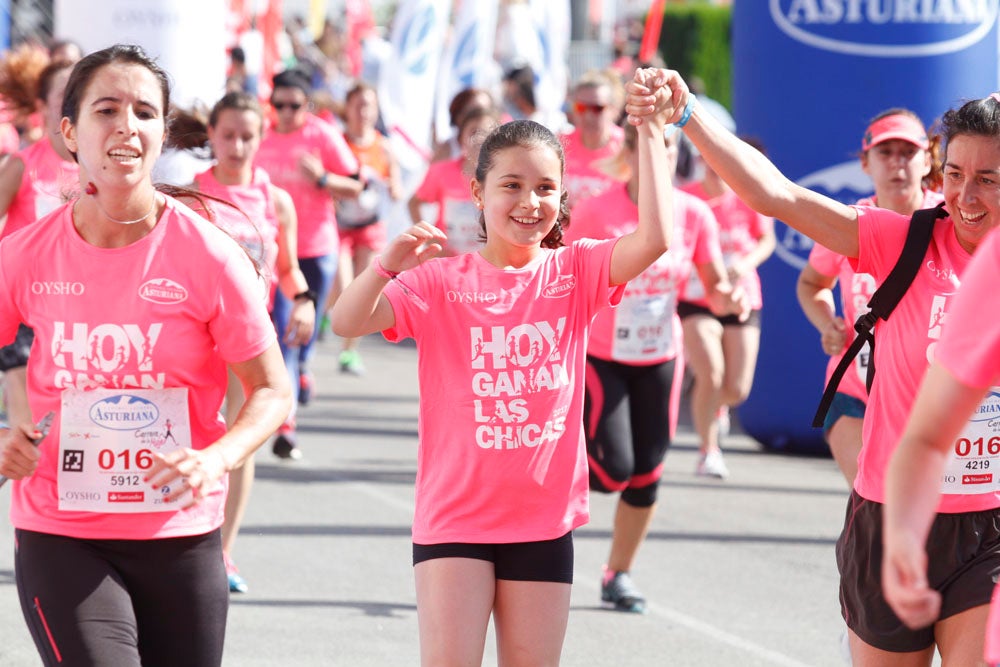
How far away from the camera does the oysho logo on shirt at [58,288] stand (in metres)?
3.62

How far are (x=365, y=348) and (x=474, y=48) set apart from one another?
3150mm

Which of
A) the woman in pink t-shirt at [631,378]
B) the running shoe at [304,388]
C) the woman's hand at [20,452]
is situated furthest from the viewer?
the running shoe at [304,388]

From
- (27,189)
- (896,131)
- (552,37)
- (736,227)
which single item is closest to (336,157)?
(736,227)

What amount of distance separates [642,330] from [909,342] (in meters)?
3.00

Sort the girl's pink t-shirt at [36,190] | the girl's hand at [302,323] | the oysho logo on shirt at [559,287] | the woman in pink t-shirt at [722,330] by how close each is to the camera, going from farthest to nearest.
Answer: the woman in pink t-shirt at [722,330] → the girl's pink t-shirt at [36,190] → the girl's hand at [302,323] → the oysho logo on shirt at [559,287]

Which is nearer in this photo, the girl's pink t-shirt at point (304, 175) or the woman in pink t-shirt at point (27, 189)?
the woman in pink t-shirt at point (27, 189)

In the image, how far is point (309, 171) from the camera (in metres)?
10.2

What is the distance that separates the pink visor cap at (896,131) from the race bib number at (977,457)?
2087mm

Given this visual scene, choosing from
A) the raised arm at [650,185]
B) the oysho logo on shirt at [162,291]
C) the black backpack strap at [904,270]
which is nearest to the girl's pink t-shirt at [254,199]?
the raised arm at [650,185]

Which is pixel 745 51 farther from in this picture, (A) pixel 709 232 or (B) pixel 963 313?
(B) pixel 963 313

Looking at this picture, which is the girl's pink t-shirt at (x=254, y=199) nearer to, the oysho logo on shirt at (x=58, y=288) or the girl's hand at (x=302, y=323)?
the girl's hand at (x=302, y=323)

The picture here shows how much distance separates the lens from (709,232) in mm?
7008

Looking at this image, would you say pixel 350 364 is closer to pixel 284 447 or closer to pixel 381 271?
pixel 284 447

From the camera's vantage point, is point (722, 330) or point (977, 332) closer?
point (977, 332)
